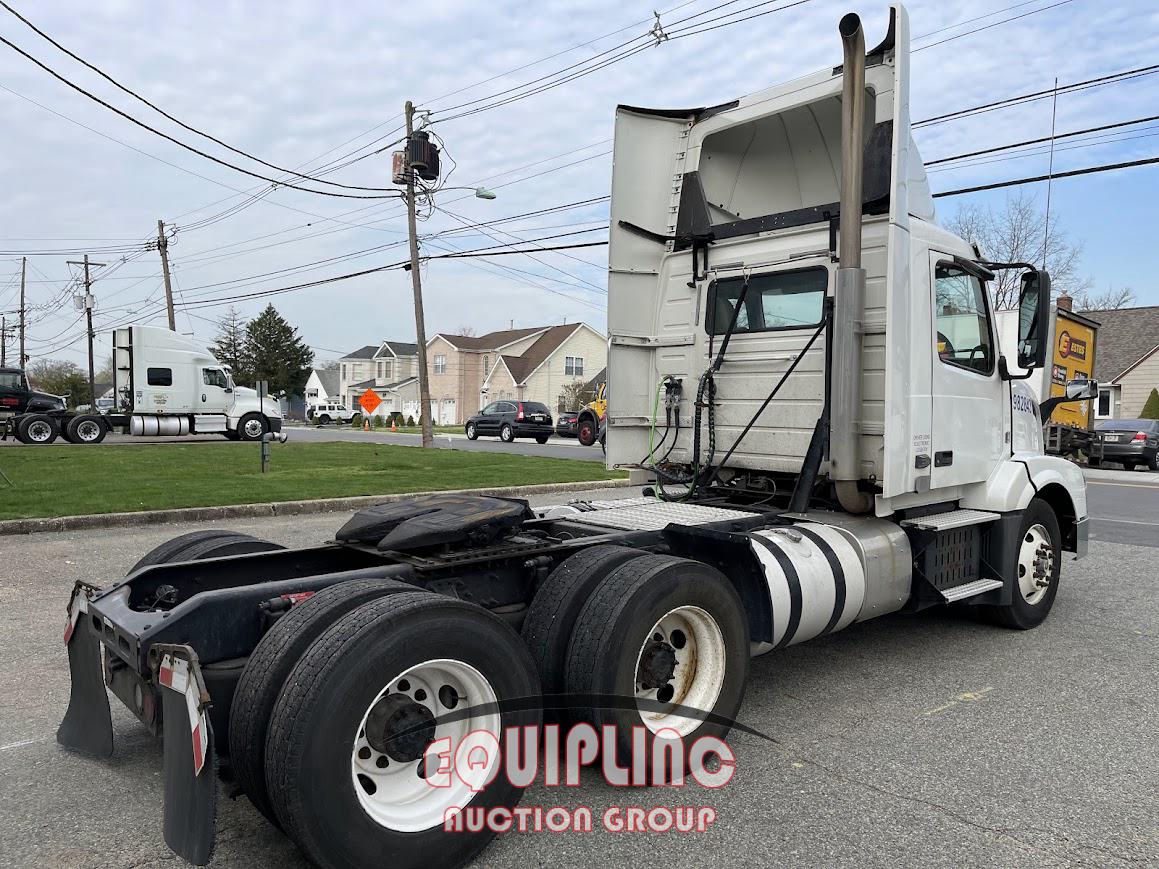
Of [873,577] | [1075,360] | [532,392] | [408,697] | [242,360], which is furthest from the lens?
[242,360]

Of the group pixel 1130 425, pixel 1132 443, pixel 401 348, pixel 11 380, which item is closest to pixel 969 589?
pixel 1132 443

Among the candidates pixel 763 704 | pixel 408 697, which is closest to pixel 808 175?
pixel 763 704

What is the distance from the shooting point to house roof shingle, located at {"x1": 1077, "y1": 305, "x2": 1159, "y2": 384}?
132 ft

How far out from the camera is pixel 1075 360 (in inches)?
738

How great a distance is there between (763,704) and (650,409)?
2377 mm

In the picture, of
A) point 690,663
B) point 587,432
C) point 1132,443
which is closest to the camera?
point 690,663

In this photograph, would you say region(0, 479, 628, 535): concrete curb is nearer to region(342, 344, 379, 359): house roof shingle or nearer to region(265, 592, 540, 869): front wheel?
region(265, 592, 540, 869): front wheel

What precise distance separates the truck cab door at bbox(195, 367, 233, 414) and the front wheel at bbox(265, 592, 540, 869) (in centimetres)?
2713

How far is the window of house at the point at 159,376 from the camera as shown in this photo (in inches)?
1038

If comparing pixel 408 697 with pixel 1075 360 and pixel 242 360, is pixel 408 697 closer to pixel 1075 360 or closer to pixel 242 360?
pixel 1075 360

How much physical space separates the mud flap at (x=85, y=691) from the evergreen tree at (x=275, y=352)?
267 ft

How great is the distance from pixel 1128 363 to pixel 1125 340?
1.95 meters

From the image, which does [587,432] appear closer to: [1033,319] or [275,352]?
[1033,319]

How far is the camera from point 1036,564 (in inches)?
234
